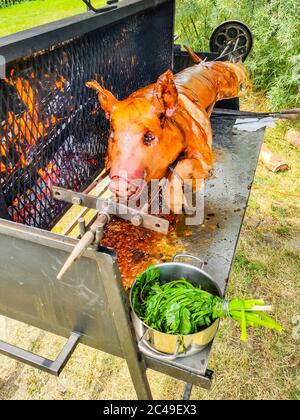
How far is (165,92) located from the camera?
2.25 m

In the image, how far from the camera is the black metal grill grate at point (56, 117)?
1.84 meters

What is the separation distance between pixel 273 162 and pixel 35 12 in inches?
533

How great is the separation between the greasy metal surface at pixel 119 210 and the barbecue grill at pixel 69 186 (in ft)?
0.28

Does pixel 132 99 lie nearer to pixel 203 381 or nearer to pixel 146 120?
pixel 146 120

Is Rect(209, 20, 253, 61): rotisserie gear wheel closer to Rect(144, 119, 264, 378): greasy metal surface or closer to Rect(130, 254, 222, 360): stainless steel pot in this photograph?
Rect(144, 119, 264, 378): greasy metal surface

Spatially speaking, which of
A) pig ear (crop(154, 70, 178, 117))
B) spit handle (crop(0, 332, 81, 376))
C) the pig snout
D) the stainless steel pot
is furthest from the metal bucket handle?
pig ear (crop(154, 70, 178, 117))

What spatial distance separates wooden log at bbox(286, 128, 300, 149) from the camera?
18.6 ft

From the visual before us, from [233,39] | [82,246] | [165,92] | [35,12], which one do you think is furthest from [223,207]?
[35,12]

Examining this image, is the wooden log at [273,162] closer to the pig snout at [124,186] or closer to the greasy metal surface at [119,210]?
the pig snout at [124,186]

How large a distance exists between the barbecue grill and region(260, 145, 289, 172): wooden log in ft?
6.93

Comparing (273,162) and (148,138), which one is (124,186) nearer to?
(148,138)

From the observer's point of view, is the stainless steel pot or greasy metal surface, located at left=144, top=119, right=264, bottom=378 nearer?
the stainless steel pot
